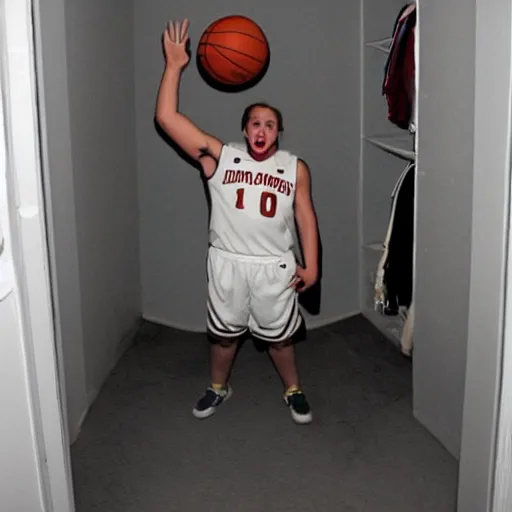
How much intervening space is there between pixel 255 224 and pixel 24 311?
1.20 meters

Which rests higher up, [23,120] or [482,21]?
[482,21]

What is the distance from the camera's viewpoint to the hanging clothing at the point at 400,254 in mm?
3328

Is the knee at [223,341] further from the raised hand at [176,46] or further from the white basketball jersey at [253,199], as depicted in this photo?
the raised hand at [176,46]

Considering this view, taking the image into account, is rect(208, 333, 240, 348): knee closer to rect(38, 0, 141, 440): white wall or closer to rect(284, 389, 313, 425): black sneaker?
rect(284, 389, 313, 425): black sneaker

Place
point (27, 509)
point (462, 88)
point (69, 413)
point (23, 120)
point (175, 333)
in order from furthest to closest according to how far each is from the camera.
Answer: point (175, 333) < point (69, 413) < point (462, 88) < point (27, 509) < point (23, 120)

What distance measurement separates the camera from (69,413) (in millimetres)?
2887

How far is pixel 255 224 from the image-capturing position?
3.03 metres

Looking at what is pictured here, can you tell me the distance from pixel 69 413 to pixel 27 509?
0.78 metres

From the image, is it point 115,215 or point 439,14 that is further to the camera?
point 115,215

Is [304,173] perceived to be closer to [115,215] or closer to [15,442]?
[115,215]

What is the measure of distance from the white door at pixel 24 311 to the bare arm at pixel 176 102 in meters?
1.02

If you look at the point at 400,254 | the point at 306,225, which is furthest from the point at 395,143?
the point at 306,225

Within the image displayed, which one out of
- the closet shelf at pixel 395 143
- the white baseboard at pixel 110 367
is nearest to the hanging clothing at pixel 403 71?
the closet shelf at pixel 395 143

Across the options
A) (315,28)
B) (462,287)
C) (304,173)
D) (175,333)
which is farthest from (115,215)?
(462,287)
